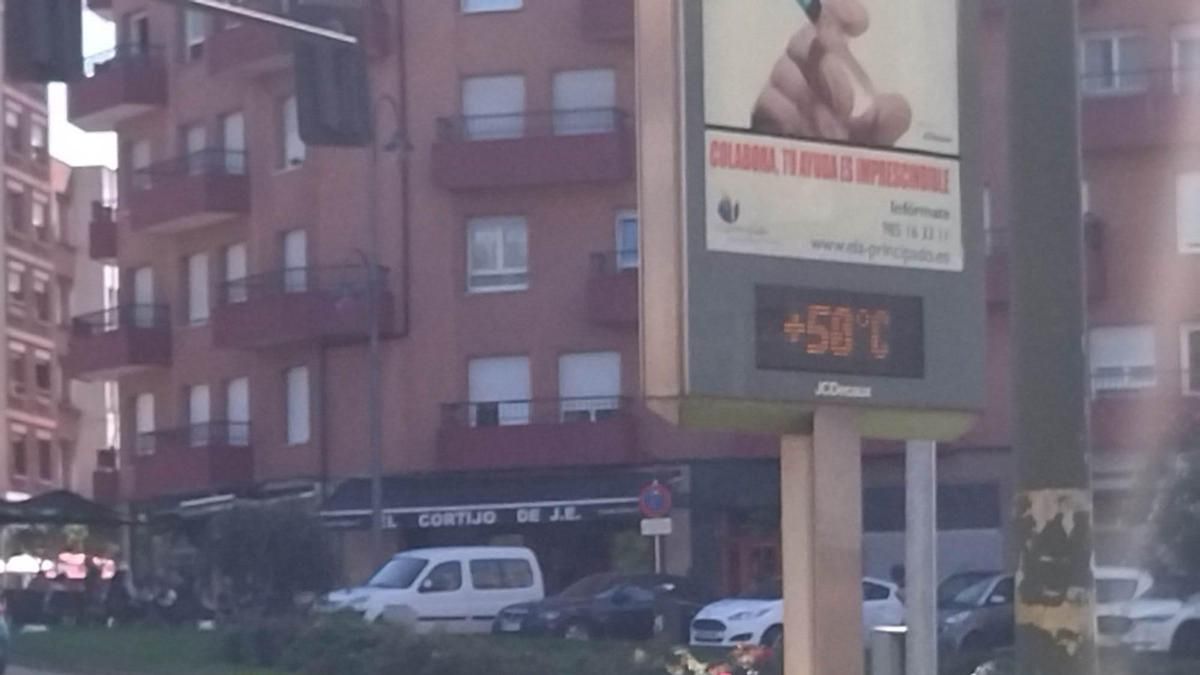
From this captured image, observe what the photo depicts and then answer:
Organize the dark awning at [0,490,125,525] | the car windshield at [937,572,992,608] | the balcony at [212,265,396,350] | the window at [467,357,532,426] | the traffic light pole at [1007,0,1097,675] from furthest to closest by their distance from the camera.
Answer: the balcony at [212,265,396,350] < the window at [467,357,532,426] < the dark awning at [0,490,125,525] < the car windshield at [937,572,992,608] < the traffic light pole at [1007,0,1097,675]

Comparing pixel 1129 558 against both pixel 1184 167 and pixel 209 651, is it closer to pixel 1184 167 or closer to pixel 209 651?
pixel 209 651

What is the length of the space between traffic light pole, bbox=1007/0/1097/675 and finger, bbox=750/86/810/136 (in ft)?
5.11

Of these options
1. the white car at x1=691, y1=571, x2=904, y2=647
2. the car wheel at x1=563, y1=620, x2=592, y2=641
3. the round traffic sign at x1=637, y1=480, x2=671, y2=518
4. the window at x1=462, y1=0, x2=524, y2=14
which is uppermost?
the window at x1=462, y1=0, x2=524, y2=14

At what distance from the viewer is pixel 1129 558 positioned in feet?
101

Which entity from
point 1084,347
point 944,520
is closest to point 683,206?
point 1084,347

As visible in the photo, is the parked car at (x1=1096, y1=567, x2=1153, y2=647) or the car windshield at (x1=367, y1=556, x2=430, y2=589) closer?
the parked car at (x1=1096, y1=567, x2=1153, y2=647)

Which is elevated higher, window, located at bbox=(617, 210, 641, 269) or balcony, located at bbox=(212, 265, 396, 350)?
window, located at bbox=(617, 210, 641, 269)

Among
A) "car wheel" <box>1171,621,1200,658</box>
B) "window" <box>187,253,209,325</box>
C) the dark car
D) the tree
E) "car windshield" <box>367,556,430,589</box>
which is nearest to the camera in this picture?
"car wheel" <box>1171,621,1200,658</box>

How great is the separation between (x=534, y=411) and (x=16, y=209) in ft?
115

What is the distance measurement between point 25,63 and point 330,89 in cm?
241

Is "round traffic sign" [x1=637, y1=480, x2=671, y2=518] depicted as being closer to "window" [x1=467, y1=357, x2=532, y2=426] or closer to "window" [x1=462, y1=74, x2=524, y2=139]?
"window" [x1=467, y1=357, x2=532, y2=426]

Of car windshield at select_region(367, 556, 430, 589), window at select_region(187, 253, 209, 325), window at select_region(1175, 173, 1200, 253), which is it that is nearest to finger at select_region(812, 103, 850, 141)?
car windshield at select_region(367, 556, 430, 589)

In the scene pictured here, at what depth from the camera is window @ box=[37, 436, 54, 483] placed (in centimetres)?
7875

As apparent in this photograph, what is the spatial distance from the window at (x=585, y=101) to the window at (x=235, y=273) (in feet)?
26.8
